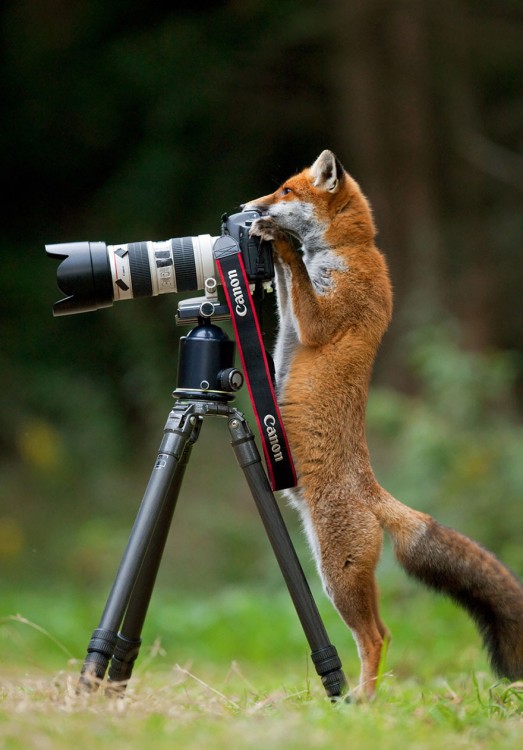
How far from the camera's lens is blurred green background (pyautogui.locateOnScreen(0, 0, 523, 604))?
9000mm

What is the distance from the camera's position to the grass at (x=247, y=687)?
2707mm

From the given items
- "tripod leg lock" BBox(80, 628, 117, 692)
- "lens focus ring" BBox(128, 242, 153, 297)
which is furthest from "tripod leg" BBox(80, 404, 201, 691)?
"lens focus ring" BBox(128, 242, 153, 297)

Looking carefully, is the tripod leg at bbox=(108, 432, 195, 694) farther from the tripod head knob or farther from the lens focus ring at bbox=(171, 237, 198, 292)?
the lens focus ring at bbox=(171, 237, 198, 292)

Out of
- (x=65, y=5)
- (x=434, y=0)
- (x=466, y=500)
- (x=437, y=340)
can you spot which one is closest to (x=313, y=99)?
(x=434, y=0)

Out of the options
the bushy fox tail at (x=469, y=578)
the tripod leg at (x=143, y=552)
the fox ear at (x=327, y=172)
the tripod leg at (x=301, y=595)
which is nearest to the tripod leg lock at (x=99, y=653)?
the tripod leg at (x=143, y=552)

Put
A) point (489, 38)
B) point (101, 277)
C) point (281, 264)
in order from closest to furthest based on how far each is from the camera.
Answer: point (101, 277) < point (281, 264) < point (489, 38)

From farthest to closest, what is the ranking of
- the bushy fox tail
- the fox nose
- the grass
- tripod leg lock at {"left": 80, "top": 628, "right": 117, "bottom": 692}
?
the fox nose, the bushy fox tail, tripod leg lock at {"left": 80, "top": 628, "right": 117, "bottom": 692}, the grass

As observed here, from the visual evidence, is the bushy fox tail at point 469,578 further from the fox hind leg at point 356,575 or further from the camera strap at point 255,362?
the camera strap at point 255,362

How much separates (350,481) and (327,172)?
1.24 m

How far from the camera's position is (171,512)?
354 cm

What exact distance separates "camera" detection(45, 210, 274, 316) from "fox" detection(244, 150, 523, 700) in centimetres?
13

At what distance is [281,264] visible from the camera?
3701 mm

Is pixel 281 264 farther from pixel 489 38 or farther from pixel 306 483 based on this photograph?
pixel 489 38

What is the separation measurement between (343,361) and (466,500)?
3401 millimetres
